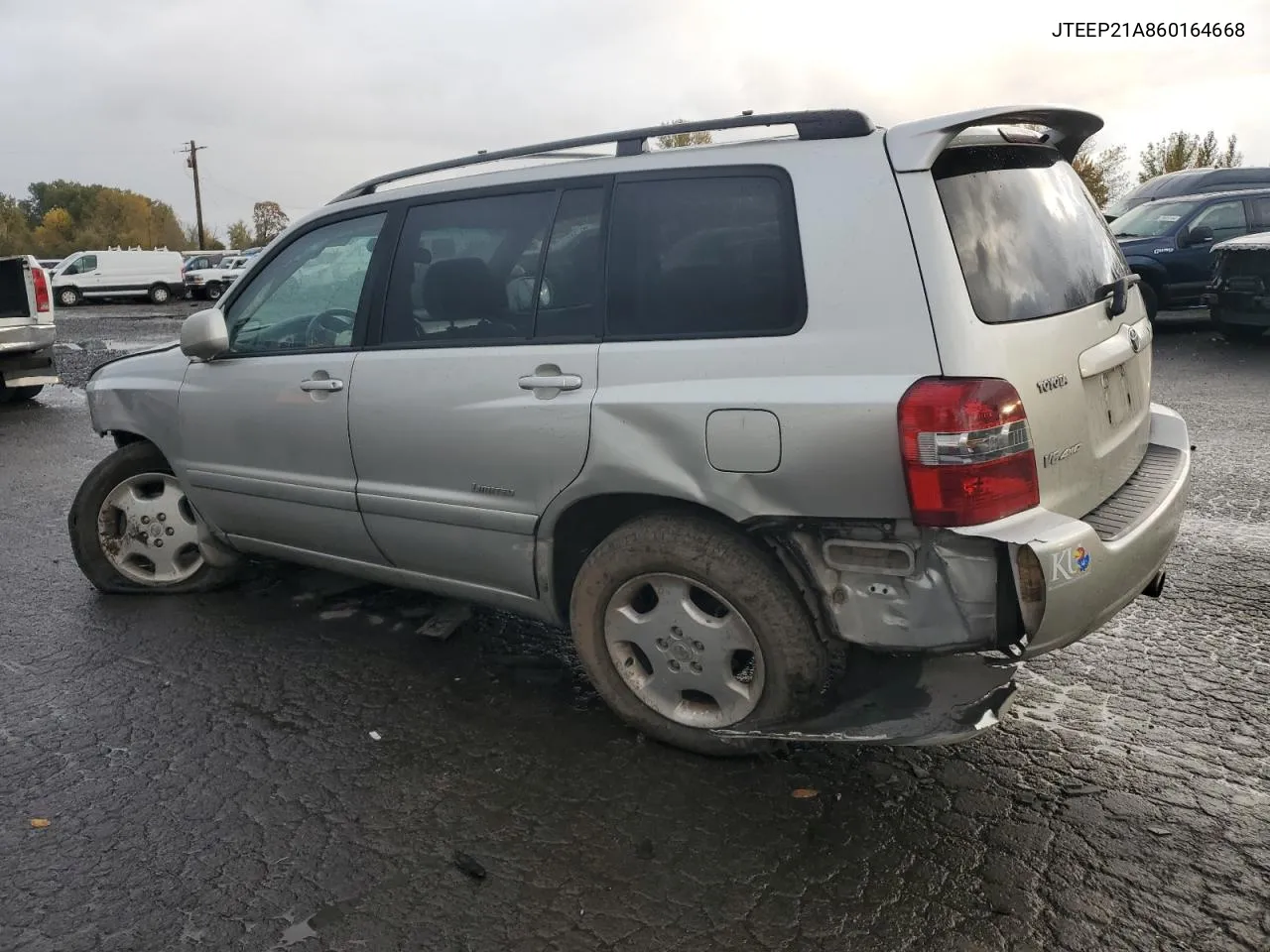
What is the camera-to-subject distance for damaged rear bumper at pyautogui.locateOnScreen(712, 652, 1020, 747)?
9.57 ft

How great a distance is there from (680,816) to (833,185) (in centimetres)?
183

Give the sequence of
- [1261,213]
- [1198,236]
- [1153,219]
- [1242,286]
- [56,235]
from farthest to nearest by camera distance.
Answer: [56,235] < [1153,219] < [1261,213] < [1198,236] < [1242,286]

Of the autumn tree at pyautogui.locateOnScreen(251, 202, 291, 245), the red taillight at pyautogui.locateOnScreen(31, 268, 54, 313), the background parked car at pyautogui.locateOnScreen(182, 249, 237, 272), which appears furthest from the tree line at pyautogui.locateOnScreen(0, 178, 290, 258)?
the red taillight at pyautogui.locateOnScreen(31, 268, 54, 313)

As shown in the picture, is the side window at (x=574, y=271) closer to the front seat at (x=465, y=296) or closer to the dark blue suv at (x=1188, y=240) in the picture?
the front seat at (x=465, y=296)

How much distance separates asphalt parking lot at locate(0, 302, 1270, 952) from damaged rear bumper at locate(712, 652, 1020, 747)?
8.9 inches

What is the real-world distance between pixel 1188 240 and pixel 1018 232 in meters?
12.9

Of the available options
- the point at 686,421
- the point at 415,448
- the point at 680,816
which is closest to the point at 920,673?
the point at 680,816

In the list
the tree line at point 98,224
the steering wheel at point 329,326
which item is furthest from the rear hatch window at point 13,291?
the tree line at point 98,224

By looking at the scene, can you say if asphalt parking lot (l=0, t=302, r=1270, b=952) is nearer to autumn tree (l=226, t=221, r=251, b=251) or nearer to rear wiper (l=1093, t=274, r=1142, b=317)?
rear wiper (l=1093, t=274, r=1142, b=317)

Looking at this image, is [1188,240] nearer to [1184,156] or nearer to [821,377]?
[821,377]

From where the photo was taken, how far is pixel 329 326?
13.9 feet

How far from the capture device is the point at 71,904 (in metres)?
2.74

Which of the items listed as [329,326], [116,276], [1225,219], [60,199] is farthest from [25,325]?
[60,199]

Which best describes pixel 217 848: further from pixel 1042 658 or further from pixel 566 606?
pixel 1042 658
